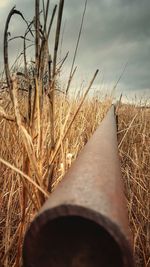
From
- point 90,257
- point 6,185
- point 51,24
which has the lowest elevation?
point 6,185

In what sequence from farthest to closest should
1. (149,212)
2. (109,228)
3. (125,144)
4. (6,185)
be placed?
(125,144)
(149,212)
(6,185)
(109,228)

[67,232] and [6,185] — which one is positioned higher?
[67,232]

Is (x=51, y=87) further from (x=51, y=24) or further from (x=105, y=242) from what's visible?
(x=105, y=242)

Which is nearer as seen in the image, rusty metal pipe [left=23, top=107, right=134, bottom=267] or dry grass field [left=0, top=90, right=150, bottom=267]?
rusty metal pipe [left=23, top=107, right=134, bottom=267]

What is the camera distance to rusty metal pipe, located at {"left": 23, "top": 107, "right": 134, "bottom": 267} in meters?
0.44

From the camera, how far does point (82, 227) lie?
518 millimetres

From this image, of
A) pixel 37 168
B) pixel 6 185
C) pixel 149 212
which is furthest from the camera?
pixel 149 212

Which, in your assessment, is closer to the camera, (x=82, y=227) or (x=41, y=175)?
(x=82, y=227)

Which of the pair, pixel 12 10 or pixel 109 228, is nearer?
pixel 109 228

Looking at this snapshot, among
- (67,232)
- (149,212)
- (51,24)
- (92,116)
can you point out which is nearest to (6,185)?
(149,212)

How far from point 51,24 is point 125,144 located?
315 cm

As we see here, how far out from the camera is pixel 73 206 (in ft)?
1.45

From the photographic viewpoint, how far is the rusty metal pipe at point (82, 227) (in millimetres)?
441

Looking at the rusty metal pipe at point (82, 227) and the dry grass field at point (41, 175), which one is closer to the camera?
the rusty metal pipe at point (82, 227)
